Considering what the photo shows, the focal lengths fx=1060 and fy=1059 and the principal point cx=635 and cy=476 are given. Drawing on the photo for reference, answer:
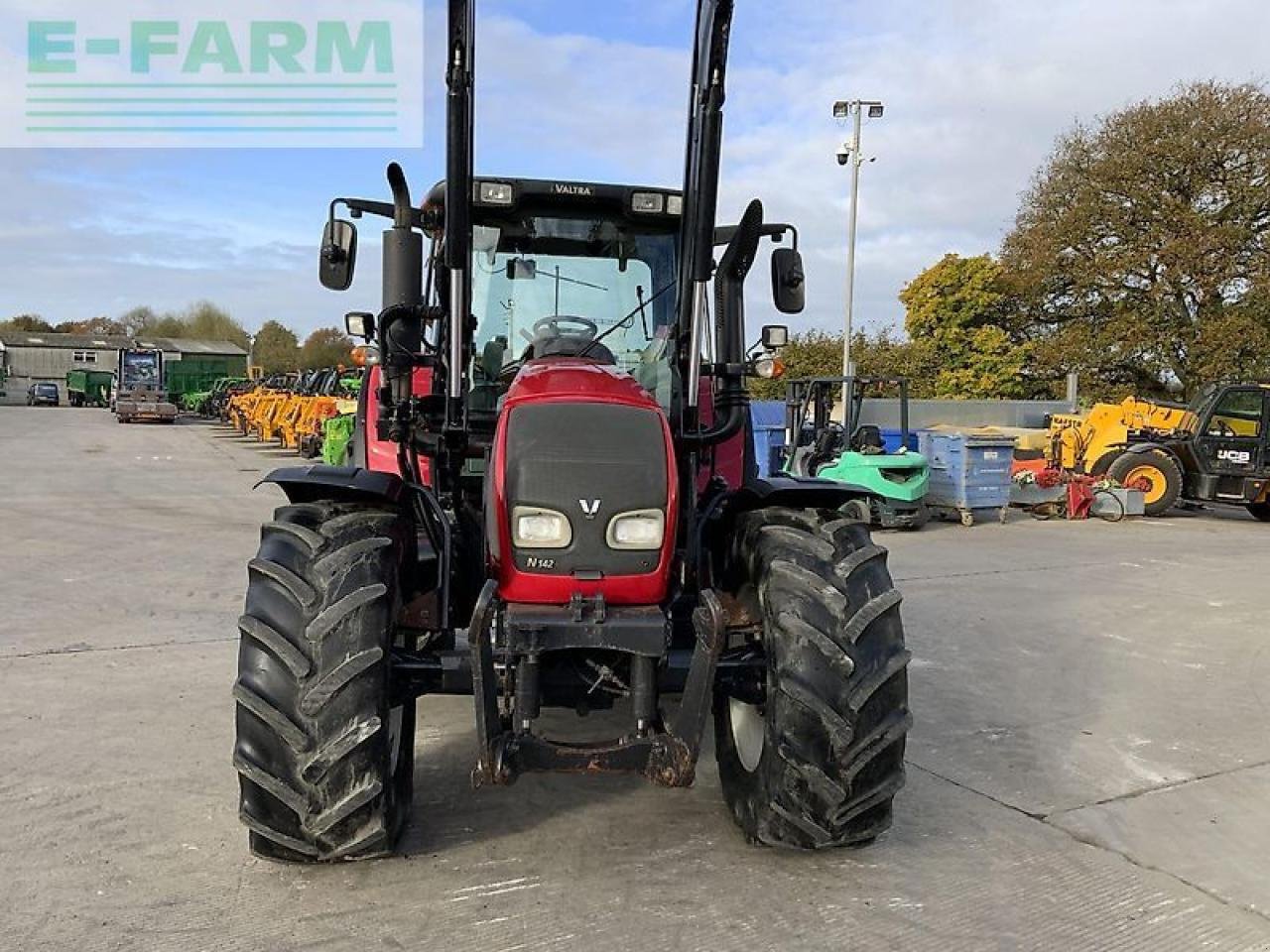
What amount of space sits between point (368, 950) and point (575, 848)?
896 millimetres

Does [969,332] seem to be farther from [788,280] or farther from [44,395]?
[44,395]

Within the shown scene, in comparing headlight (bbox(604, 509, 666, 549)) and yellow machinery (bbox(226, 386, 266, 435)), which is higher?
headlight (bbox(604, 509, 666, 549))

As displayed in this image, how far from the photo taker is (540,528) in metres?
3.37

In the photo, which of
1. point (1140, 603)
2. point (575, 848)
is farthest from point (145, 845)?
point (1140, 603)

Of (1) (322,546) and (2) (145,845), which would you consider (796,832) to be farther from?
(2) (145,845)

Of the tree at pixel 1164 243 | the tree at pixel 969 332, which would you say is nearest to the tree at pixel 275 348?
the tree at pixel 969 332

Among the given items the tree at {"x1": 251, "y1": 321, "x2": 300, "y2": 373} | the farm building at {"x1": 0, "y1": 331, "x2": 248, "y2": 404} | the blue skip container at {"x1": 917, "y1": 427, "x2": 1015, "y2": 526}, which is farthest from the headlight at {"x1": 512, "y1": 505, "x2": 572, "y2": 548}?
the tree at {"x1": 251, "y1": 321, "x2": 300, "y2": 373}

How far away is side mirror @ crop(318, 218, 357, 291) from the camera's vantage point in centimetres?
457

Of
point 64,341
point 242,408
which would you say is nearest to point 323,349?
point 64,341

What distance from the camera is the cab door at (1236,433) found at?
15.2m

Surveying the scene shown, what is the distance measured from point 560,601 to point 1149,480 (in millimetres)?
14844

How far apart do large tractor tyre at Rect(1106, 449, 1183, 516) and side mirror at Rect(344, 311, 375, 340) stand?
1382 cm

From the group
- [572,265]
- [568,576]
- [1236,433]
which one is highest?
[572,265]

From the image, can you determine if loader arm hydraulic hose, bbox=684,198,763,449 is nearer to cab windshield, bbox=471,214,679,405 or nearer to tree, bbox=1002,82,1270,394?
cab windshield, bbox=471,214,679,405
